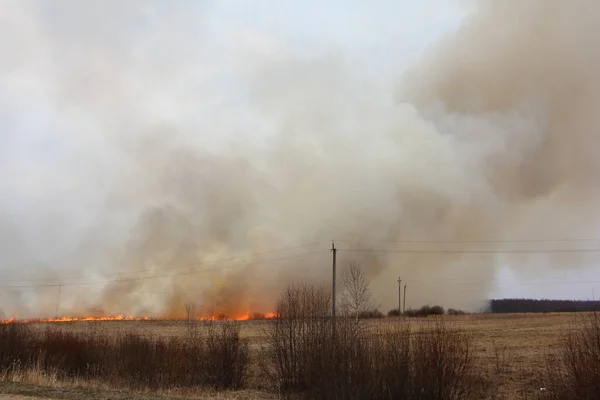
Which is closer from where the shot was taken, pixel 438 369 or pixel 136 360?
pixel 438 369

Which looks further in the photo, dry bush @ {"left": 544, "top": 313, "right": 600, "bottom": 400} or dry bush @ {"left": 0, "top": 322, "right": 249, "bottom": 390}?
dry bush @ {"left": 0, "top": 322, "right": 249, "bottom": 390}

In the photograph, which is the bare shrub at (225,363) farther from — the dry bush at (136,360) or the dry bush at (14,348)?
the dry bush at (14,348)

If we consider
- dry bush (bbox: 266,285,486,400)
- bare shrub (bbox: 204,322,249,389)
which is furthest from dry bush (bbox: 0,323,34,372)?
dry bush (bbox: 266,285,486,400)

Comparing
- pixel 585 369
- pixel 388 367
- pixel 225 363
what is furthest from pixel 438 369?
pixel 225 363

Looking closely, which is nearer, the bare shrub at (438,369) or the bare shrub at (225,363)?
the bare shrub at (438,369)

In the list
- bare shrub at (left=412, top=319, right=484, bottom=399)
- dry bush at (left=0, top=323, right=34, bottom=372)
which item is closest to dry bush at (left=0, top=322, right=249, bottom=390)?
dry bush at (left=0, top=323, right=34, bottom=372)

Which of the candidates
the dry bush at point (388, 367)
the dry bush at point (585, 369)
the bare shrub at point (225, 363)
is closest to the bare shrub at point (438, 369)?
the dry bush at point (388, 367)

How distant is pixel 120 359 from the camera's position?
27.0m

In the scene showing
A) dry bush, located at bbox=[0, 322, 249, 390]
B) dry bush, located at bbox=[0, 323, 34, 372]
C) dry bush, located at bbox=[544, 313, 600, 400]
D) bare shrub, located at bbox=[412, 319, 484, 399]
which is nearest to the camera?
dry bush, located at bbox=[544, 313, 600, 400]

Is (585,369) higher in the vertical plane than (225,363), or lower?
higher

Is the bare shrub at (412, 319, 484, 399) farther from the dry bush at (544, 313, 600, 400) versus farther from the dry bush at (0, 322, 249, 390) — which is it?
the dry bush at (0, 322, 249, 390)

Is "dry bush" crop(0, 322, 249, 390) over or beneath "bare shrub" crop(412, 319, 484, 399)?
beneath

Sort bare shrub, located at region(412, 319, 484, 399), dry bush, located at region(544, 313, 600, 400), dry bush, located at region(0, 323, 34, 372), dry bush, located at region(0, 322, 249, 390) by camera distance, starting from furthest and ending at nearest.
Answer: dry bush, located at region(0, 323, 34, 372)
dry bush, located at region(0, 322, 249, 390)
bare shrub, located at region(412, 319, 484, 399)
dry bush, located at region(544, 313, 600, 400)

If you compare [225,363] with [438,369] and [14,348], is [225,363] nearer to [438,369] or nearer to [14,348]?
[438,369]
